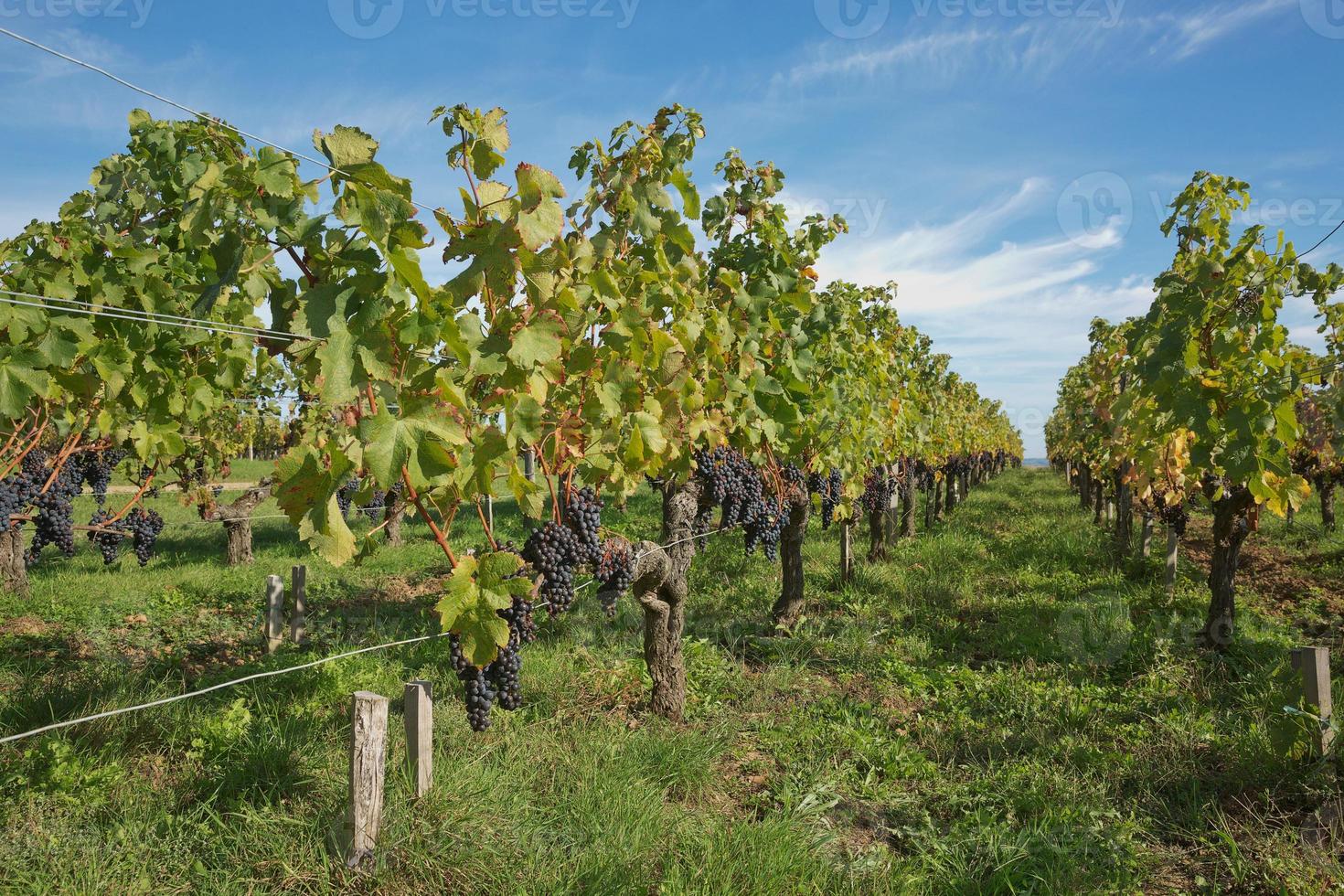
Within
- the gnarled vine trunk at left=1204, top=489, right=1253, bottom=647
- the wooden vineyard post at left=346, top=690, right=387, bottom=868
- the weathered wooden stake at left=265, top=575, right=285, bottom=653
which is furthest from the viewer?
the weathered wooden stake at left=265, top=575, right=285, bottom=653

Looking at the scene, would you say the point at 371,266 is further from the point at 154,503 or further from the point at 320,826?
the point at 154,503

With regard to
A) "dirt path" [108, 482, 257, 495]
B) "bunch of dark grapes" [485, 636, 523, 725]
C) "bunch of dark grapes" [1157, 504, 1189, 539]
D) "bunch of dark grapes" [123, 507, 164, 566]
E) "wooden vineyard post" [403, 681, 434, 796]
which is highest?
"dirt path" [108, 482, 257, 495]

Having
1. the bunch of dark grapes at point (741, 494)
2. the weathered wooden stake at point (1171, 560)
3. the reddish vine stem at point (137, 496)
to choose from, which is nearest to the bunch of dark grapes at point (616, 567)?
the bunch of dark grapes at point (741, 494)

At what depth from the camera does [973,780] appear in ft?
13.5

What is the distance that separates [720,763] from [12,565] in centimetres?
850

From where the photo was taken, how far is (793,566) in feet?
24.0

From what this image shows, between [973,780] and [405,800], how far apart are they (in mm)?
2920

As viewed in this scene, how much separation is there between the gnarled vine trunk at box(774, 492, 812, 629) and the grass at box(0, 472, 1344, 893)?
244 millimetres

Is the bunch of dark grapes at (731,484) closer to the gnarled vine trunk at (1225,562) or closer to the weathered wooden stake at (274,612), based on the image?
the gnarled vine trunk at (1225,562)

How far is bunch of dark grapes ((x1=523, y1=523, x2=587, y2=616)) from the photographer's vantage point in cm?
312

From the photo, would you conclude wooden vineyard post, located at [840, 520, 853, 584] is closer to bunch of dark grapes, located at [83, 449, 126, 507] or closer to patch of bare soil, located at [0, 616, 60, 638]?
bunch of dark grapes, located at [83, 449, 126, 507]

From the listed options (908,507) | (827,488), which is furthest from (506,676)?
(908,507)

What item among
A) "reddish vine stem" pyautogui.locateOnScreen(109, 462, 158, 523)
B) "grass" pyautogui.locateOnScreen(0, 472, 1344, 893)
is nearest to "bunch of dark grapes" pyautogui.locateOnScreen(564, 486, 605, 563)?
"grass" pyautogui.locateOnScreen(0, 472, 1344, 893)

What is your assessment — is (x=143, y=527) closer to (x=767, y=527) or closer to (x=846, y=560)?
(x=767, y=527)
